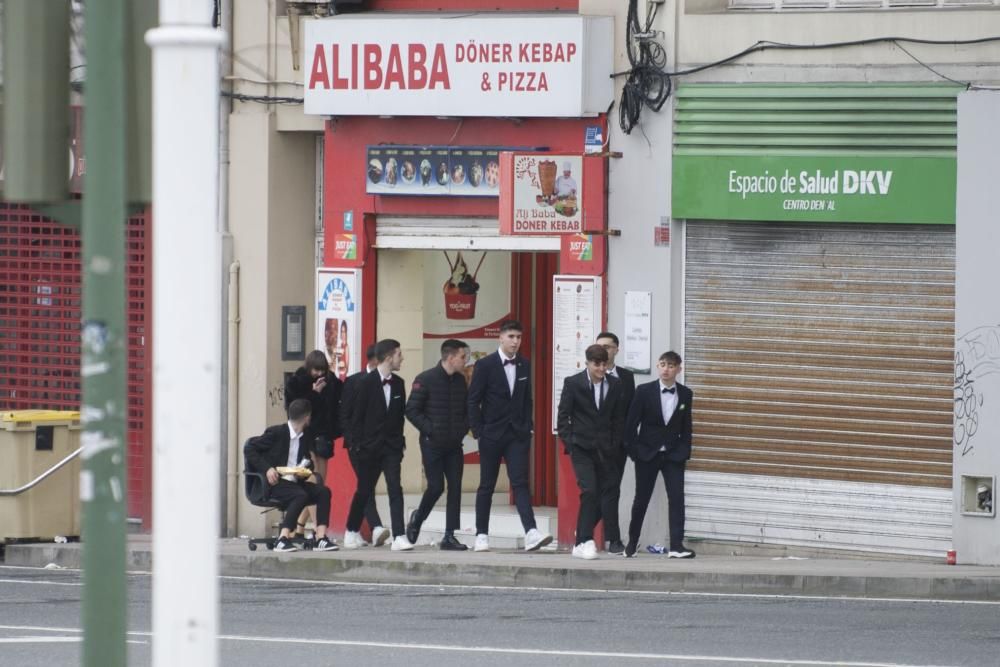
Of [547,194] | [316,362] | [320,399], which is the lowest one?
[320,399]

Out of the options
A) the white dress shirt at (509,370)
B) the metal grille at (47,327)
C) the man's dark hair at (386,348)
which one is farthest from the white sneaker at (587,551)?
the metal grille at (47,327)

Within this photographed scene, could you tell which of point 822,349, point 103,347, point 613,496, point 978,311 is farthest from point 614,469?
point 103,347

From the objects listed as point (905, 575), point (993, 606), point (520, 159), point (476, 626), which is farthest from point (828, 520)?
point (476, 626)

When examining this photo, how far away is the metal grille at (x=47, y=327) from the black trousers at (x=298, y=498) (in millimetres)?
3515

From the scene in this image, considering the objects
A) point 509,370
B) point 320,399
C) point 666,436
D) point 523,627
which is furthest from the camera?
point 320,399

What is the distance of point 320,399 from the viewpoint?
15812mm

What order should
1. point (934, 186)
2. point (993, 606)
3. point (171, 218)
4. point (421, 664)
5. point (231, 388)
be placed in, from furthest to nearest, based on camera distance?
1. point (231, 388)
2. point (934, 186)
3. point (993, 606)
4. point (421, 664)
5. point (171, 218)

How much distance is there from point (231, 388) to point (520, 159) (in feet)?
12.1

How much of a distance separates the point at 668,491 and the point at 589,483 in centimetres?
67

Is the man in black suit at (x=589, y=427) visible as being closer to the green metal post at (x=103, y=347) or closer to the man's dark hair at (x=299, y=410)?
the man's dark hair at (x=299, y=410)

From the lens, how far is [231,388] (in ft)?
56.7

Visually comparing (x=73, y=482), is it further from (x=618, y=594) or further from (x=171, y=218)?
(x=171, y=218)

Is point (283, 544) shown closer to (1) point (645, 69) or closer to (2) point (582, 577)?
(2) point (582, 577)

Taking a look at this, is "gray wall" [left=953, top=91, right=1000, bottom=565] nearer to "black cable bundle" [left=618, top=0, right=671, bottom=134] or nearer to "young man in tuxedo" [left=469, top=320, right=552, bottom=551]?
"black cable bundle" [left=618, top=0, right=671, bottom=134]
